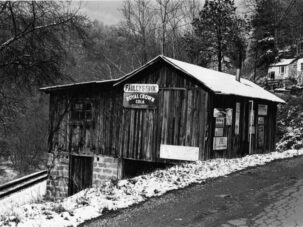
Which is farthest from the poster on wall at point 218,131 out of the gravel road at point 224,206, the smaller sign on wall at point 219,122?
the gravel road at point 224,206

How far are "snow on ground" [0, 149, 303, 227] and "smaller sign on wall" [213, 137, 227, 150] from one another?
4334 mm

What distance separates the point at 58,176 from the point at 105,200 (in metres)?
12.3

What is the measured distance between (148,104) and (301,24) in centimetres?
4618

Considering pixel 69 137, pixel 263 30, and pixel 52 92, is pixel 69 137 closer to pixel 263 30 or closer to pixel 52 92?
pixel 52 92

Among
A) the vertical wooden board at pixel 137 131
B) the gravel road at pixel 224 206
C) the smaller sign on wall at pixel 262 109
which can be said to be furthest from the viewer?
the smaller sign on wall at pixel 262 109

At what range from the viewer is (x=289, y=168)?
13.2m

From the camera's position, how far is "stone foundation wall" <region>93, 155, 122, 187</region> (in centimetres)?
1848

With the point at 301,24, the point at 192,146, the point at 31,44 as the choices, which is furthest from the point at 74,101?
the point at 301,24

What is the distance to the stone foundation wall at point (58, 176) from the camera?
1966 cm

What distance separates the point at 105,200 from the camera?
8188 mm

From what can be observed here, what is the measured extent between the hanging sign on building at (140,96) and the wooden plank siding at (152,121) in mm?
214

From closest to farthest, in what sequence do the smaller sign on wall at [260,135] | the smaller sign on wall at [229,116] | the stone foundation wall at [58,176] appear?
1. the smaller sign on wall at [229,116]
2. the stone foundation wall at [58,176]
3. the smaller sign on wall at [260,135]

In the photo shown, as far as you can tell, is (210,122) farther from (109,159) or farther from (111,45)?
(111,45)

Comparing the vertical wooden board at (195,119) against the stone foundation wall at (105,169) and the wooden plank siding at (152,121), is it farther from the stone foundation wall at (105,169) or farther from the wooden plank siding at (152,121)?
the stone foundation wall at (105,169)
